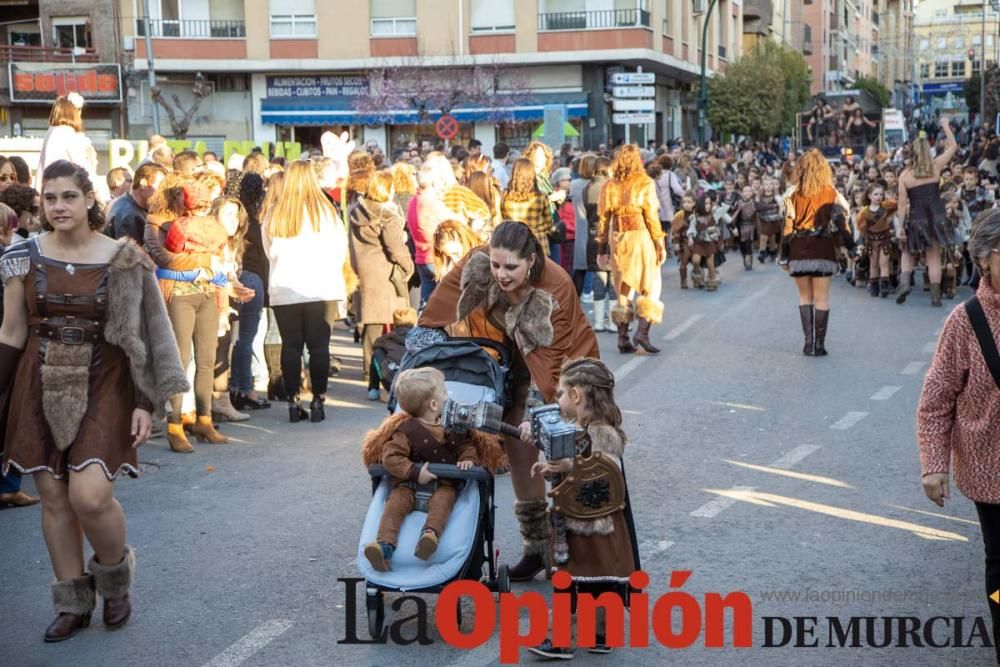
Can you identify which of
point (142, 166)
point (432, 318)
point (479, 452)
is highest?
point (142, 166)

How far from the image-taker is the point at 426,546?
571cm

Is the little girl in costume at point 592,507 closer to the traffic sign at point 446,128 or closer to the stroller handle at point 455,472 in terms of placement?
the stroller handle at point 455,472

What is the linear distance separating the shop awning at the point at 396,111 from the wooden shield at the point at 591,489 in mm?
41003

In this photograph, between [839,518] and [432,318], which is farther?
[839,518]

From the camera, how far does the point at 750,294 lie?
61.0ft

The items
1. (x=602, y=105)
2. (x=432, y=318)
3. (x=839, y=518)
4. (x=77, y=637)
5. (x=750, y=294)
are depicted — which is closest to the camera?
(x=77, y=637)

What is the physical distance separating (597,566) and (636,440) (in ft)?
14.0

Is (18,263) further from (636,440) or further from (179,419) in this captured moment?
(636,440)

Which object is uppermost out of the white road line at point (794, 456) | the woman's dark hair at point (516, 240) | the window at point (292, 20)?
the window at point (292, 20)

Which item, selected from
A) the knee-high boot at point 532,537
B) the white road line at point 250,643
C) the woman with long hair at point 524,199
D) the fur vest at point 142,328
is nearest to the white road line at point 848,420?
the woman with long hair at point 524,199

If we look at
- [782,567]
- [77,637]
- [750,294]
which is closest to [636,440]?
[782,567]

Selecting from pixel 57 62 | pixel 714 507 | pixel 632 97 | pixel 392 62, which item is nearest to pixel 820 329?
pixel 714 507

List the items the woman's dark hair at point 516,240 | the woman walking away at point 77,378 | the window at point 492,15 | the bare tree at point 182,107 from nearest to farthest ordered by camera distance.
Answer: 1. the woman walking away at point 77,378
2. the woman's dark hair at point 516,240
3. the bare tree at point 182,107
4. the window at point 492,15

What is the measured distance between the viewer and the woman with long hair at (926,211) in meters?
16.8
